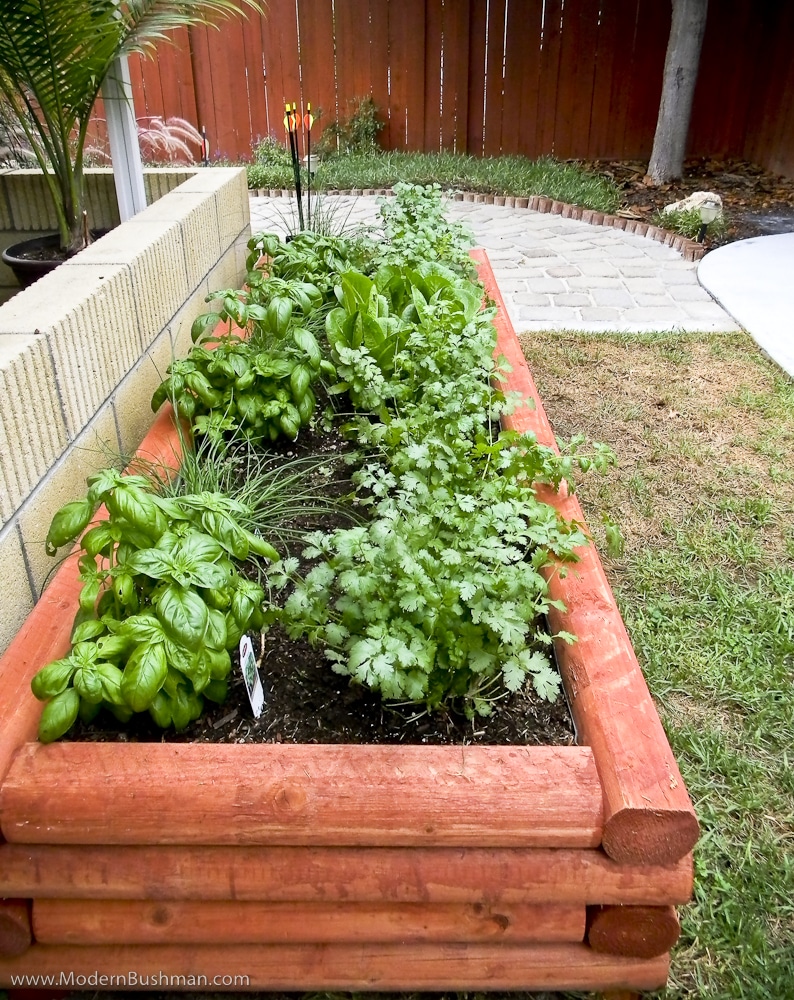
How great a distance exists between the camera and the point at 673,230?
670 cm

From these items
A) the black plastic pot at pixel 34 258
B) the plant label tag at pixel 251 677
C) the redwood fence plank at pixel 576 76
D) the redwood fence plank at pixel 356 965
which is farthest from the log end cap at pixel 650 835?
the redwood fence plank at pixel 576 76

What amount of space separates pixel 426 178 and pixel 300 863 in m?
7.45

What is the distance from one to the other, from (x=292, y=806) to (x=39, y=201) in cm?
339

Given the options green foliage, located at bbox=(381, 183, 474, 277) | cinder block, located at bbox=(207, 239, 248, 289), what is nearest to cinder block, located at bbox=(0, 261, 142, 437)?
cinder block, located at bbox=(207, 239, 248, 289)

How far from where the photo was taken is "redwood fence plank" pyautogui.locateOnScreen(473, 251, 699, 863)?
4.81ft

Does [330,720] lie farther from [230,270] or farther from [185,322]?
[230,270]

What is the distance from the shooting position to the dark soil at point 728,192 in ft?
23.1

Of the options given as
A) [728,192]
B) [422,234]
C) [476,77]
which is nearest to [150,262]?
[422,234]

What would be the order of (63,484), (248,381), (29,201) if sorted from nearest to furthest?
(63,484) < (248,381) < (29,201)

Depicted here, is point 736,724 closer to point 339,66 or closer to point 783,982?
point 783,982

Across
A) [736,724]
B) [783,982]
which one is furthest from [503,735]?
[736,724]

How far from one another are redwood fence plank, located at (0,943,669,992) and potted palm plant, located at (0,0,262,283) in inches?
97.8

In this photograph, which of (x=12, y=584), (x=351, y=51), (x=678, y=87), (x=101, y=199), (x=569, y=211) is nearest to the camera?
(x=12, y=584)

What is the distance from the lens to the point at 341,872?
4.93 ft
